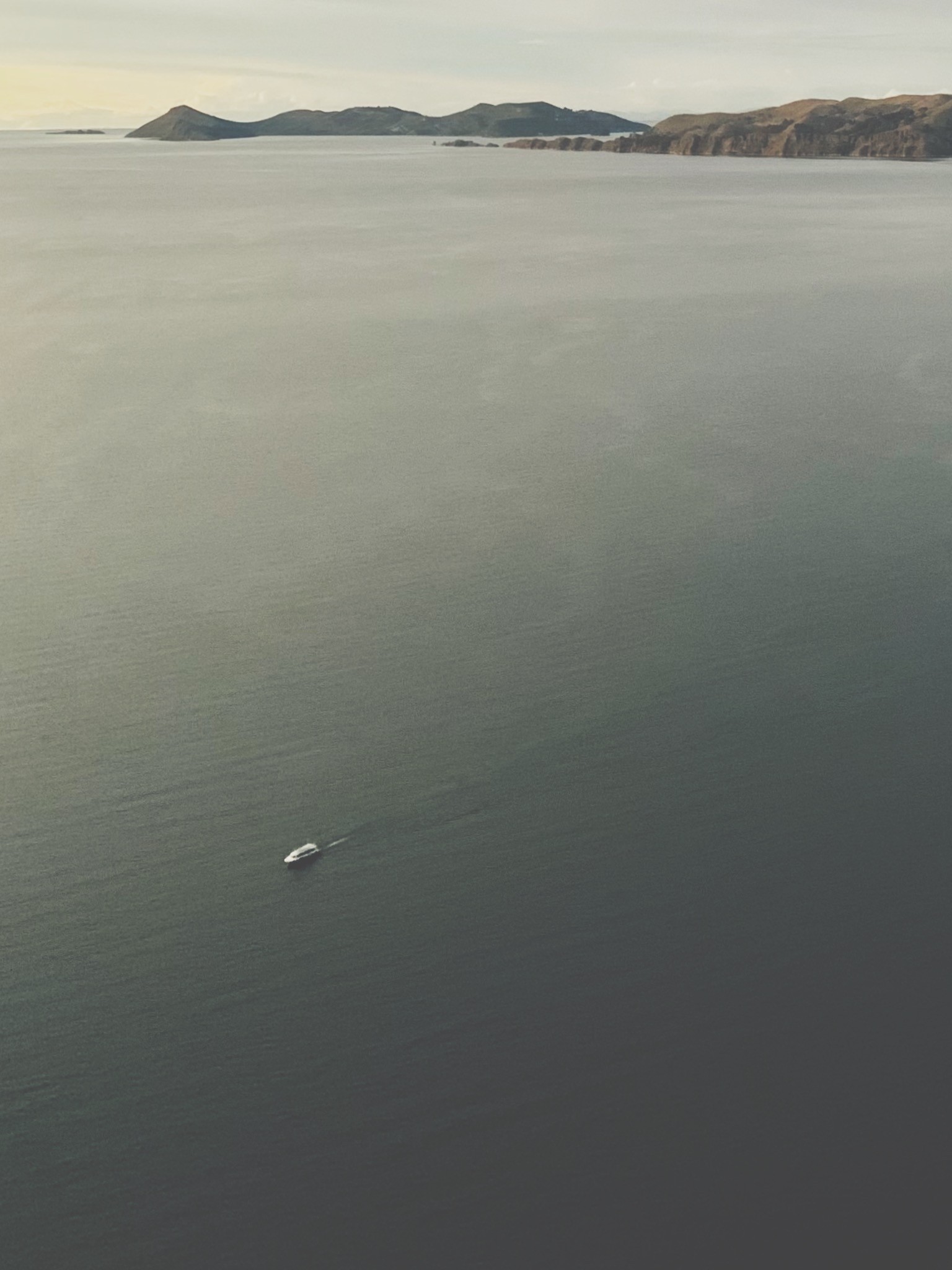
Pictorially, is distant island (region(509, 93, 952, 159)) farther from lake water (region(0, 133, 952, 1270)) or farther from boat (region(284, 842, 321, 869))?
boat (region(284, 842, 321, 869))

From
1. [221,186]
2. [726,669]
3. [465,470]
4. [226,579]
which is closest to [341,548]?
[226,579]

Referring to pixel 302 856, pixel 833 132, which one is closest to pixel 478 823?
pixel 302 856

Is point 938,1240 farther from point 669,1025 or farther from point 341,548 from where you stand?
point 341,548

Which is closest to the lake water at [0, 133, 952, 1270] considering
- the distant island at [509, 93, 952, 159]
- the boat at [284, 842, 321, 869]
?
the boat at [284, 842, 321, 869]

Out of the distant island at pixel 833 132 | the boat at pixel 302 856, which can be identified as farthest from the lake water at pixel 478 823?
the distant island at pixel 833 132

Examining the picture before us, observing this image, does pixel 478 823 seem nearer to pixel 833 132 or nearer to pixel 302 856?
pixel 302 856

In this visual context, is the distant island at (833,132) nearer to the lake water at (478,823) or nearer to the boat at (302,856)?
the lake water at (478,823)

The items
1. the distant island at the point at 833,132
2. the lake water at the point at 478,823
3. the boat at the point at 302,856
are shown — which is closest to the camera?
the lake water at the point at 478,823
